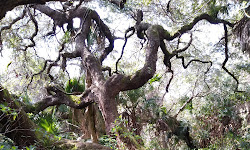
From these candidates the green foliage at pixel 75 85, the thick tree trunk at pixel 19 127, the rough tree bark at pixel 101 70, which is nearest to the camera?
the thick tree trunk at pixel 19 127

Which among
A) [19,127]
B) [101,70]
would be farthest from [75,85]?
[19,127]

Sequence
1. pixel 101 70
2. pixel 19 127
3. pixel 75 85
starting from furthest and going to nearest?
1. pixel 75 85
2. pixel 101 70
3. pixel 19 127

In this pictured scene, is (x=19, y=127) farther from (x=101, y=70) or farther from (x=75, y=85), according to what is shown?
(x=75, y=85)

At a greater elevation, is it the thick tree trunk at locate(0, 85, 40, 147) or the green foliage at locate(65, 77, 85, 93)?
the green foliage at locate(65, 77, 85, 93)

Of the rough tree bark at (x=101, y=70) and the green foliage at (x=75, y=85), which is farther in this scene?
the green foliage at (x=75, y=85)

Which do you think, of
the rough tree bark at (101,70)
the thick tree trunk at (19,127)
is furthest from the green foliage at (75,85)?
the thick tree trunk at (19,127)

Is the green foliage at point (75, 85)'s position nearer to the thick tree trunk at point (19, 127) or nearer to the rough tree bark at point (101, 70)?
the rough tree bark at point (101, 70)

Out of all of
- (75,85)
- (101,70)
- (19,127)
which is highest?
(101,70)

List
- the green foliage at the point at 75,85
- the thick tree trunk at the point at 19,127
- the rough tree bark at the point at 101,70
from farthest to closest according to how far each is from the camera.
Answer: the green foliage at the point at 75,85
the rough tree bark at the point at 101,70
the thick tree trunk at the point at 19,127

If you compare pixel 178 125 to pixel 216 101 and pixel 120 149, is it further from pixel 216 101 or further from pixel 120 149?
pixel 120 149

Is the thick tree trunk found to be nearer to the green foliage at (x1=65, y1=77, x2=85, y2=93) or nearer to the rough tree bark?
the rough tree bark

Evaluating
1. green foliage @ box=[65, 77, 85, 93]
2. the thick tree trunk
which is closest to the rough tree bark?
green foliage @ box=[65, 77, 85, 93]

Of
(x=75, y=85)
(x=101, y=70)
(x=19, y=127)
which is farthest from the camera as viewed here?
(x=75, y=85)

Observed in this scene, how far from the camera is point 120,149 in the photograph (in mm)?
3984
